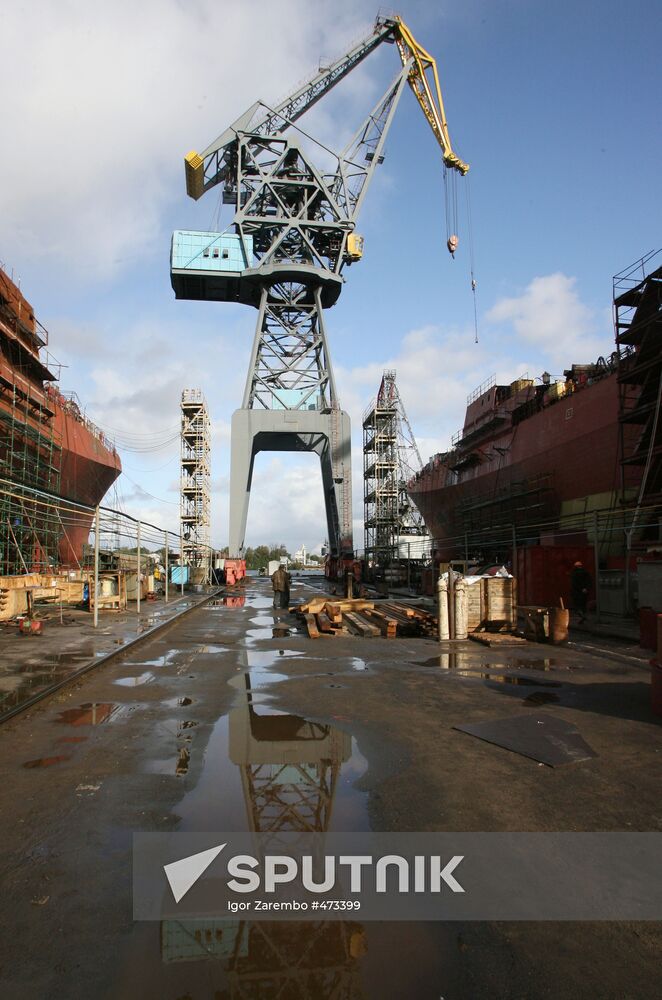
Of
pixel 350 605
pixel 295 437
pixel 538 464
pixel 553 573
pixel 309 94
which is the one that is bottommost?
pixel 350 605

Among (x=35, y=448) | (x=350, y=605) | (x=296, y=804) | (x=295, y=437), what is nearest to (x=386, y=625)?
(x=350, y=605)

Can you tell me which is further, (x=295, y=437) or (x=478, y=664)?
(x=295, y=437)

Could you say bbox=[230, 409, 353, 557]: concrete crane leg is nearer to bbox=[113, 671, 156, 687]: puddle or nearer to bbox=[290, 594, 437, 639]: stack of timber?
bbox=[290, 594, 437, 639]: stack of timber

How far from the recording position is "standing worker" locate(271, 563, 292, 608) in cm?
1670

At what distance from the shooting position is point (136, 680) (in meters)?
6.88

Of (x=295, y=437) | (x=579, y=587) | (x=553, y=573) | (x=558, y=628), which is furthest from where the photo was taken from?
(x=295, y=437)

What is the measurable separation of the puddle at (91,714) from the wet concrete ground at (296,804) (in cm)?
3

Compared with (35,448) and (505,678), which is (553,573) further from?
(35,448)

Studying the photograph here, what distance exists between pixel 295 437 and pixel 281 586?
15.2 m

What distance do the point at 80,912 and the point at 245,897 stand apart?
664 mm

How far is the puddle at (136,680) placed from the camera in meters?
6.66

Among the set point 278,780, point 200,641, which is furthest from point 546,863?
point 200,641

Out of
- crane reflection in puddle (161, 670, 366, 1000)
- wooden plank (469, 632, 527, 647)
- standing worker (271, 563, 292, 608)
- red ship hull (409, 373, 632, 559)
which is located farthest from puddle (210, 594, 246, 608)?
crane reflection in puddle (161, 670, 366, 1000)

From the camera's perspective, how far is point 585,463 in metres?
21.2
